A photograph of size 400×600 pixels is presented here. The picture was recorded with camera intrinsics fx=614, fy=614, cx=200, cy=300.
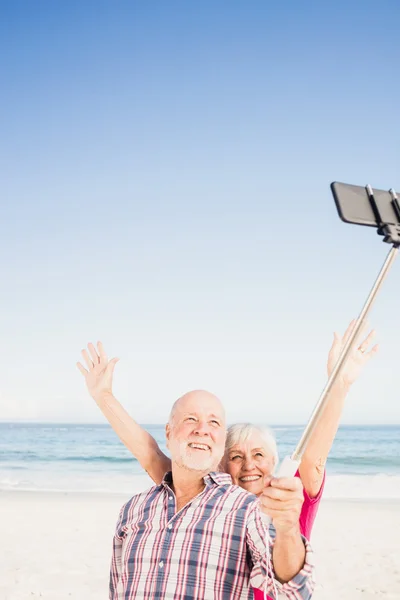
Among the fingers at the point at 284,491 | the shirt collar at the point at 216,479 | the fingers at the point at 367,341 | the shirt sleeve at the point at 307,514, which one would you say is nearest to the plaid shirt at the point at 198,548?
the shirt collar at the point at 216,479

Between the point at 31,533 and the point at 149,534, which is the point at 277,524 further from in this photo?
the point at 31,533

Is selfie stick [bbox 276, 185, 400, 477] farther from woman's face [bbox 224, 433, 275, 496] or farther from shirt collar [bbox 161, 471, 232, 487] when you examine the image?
woman's face [bbox 224, 433, 275, 496]

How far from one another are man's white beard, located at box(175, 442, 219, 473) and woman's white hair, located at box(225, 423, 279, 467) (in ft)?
1.42

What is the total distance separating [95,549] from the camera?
723cm

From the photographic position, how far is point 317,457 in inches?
96.0

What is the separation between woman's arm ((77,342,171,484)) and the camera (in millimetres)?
2920

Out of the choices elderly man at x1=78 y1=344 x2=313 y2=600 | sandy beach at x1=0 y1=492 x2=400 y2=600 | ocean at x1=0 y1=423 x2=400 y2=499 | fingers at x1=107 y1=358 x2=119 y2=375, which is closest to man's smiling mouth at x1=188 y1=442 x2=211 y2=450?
elderly man at x1=78 y1=344 x2=313 y2=600

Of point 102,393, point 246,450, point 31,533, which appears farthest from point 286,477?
point 31,533

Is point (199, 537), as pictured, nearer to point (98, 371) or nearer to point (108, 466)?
point (98, 371)

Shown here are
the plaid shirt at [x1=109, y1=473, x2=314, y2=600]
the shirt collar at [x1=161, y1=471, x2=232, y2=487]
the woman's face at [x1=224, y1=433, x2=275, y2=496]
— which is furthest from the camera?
the woman's face at [x1=224, y1=433, x2=275, y2=496]

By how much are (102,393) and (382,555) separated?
5309 millimetres

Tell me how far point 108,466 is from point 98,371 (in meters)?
18.3

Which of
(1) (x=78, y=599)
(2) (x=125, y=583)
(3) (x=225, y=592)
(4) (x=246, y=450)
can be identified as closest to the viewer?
(3) (x=225, y=592)

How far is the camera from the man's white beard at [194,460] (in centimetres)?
241
